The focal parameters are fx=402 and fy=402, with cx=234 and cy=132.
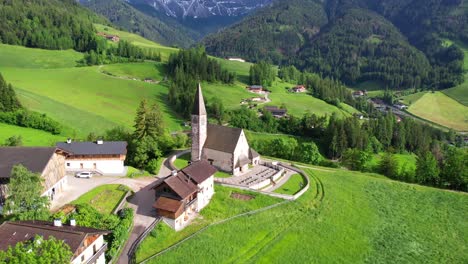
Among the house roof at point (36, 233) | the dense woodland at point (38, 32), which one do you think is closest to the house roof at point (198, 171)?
the house roof at point (36, 233)

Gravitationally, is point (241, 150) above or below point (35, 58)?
below

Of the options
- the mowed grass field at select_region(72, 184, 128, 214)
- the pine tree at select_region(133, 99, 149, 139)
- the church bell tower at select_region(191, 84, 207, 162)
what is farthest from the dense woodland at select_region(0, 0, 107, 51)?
the mowed grass field at select_region(72, 184, 128, 214)

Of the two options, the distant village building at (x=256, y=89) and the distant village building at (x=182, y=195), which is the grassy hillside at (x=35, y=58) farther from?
the distant village building at (x=182, y=195)

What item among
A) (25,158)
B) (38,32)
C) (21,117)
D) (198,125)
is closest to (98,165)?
(25,158)

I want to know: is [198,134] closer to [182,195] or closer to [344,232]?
[182,195]

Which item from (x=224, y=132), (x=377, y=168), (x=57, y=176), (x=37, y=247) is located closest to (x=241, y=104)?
(x=377, y=168)

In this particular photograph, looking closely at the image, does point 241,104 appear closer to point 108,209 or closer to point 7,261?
point 108,209
